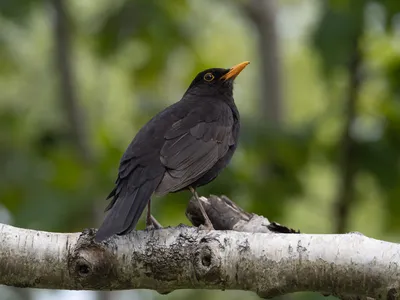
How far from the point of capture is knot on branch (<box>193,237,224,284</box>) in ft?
12.4

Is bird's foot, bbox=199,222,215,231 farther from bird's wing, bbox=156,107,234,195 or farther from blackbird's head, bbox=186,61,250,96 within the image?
blackbird's head, bbox=186,61,250,96

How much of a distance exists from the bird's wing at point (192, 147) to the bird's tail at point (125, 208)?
9 cm

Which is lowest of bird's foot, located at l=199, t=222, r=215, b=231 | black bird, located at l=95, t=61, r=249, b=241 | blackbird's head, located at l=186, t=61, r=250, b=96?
bird's foot, located at l=199, t=222, r=215, b=231

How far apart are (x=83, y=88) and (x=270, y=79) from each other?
3.38 metres

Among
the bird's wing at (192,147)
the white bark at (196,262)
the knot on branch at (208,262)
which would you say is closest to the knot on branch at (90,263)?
the white bark at (196,262)

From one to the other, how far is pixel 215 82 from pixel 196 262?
2.70m

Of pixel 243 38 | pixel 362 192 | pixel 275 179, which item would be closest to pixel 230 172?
pixel 275 179

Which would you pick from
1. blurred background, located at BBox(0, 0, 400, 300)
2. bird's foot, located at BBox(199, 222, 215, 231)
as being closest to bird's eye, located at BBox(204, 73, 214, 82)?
blurred background, located at BBox(0, 0, 400, 300)

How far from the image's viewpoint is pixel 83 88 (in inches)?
452

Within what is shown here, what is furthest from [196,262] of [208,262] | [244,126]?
[244,126]

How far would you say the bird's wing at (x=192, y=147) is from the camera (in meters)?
4.79

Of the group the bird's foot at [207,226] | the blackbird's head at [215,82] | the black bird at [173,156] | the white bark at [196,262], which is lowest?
the white bark at [196,262]

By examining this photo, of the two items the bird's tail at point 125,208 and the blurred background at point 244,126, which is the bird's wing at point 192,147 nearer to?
the bird's tail at point 125,208

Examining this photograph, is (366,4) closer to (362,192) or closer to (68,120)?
(362,192)
